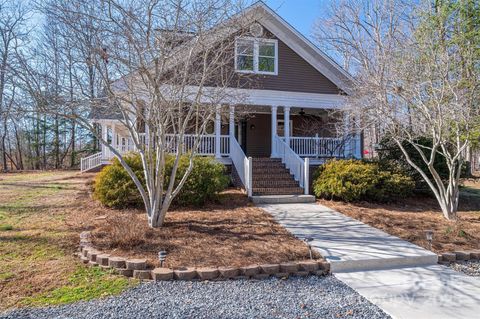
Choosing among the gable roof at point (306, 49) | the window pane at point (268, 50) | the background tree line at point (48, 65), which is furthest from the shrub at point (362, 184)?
the background tree line at point (48, 65)

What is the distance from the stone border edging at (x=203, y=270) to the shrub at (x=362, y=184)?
16.5ft

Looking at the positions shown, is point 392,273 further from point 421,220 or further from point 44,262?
point 44,262

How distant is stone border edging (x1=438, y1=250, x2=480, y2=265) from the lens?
17.0 feet

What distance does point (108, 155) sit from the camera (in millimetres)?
14812

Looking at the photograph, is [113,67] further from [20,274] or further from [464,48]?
[464,48]

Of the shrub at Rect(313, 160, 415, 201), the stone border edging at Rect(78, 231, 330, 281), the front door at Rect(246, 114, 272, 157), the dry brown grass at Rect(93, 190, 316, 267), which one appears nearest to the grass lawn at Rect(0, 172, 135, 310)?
the stone border edging at Rect(78, 231, 330, 281)

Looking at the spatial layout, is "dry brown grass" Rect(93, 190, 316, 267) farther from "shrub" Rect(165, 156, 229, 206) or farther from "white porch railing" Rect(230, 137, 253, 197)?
"white porch railing" Rect(230, 137, 253, 197)

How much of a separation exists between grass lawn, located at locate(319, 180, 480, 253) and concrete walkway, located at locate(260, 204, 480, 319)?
0.50m

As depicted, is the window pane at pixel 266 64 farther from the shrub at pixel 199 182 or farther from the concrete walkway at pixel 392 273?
the concrete walkway at pixel 392 273

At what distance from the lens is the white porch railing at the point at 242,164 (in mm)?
9586

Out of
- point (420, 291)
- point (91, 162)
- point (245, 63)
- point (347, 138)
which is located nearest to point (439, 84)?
point (347, 138)

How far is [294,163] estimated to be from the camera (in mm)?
11203

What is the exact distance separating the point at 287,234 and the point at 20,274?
4.31 meters

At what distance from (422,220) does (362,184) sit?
1.95 metres
